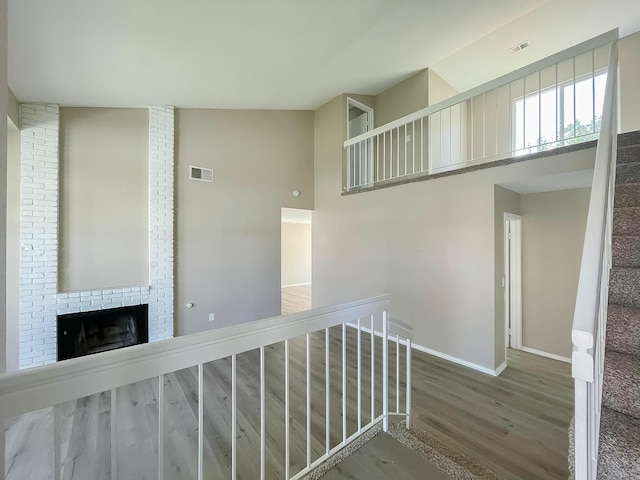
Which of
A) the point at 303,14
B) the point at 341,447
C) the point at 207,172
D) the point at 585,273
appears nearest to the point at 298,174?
the point at 207,172

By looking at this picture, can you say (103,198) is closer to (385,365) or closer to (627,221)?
(385,365)

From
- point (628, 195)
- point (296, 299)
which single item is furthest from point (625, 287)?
point (296, 299)

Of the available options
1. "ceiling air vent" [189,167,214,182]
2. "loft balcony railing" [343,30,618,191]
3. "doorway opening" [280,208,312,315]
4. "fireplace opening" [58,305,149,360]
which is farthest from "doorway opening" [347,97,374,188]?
"doorway opening" [280,208,312,315]

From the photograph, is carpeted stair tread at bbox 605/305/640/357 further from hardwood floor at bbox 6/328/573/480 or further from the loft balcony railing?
the loft balcony railing

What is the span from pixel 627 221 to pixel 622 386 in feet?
4.22

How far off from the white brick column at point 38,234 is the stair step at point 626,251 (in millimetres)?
5371

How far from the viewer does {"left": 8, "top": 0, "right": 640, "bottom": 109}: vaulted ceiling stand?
2.24m

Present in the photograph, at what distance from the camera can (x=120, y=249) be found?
12.2ft

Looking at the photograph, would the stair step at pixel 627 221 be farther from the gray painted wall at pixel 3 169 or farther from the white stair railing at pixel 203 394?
the gray painted wall at pixel 3 169

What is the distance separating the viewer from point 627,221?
1837 mm

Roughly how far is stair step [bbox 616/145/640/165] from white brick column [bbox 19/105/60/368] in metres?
6.02

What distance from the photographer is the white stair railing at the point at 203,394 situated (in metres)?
0.83

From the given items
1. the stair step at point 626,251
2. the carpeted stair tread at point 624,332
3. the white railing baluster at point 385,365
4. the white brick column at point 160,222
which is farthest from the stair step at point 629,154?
the white brick column at point 160,222

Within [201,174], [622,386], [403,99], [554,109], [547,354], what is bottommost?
[547,354]
